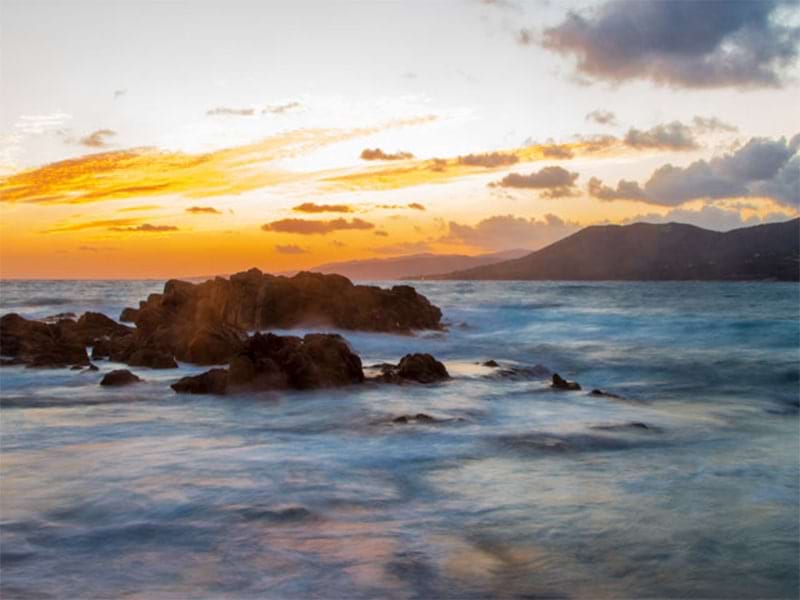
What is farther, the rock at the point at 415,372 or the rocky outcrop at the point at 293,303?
the rocky outcrop at the point at 293,303

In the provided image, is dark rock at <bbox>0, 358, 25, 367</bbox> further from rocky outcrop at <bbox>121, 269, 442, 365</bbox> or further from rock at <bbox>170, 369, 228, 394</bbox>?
rock at <bbox>170, 369, 228, 394</bbox>

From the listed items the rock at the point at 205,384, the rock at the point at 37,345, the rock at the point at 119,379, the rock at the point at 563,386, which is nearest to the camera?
the rock at the point at 205,384

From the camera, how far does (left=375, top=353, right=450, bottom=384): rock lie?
2003cm

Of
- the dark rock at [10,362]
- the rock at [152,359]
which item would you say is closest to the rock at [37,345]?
the dark rock at [10,362]

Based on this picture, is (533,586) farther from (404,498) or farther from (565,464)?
(565,464)

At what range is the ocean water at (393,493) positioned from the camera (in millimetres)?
7680

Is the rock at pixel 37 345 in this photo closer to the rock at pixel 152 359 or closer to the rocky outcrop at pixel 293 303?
the rock at pixel 152 359

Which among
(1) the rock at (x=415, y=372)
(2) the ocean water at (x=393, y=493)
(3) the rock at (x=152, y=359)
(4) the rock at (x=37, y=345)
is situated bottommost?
(2) the ocean water at (x=393, y=493)

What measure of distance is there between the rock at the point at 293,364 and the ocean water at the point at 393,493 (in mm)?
663

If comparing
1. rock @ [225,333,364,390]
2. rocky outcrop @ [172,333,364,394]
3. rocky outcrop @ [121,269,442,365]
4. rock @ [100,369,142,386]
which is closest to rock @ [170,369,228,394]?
rocky outcrop @ [172,333,364,394]

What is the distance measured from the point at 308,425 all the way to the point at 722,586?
362 inches

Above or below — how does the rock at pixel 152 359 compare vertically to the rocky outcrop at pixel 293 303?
below

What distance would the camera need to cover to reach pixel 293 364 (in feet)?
63.4

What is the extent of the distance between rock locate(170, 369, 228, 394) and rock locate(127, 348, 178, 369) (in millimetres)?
4390
